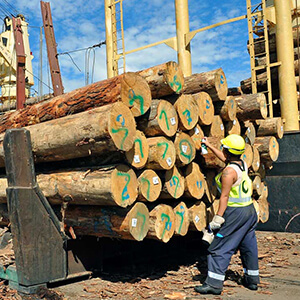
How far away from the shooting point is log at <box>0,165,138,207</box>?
14.0ft

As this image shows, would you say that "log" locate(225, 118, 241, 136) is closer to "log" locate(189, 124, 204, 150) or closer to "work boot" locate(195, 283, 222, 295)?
"log" locate(189, 124, 204, 150)

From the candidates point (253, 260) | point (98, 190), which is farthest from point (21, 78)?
point (253, 260)

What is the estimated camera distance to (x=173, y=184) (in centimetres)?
503

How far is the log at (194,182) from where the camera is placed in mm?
5282

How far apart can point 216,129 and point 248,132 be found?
106cm

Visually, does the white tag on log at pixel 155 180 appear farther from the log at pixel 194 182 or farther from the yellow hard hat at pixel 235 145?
the yellow hard hat at pixel 235 145

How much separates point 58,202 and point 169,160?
1533 millimetres

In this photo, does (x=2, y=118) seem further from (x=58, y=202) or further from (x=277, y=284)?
(x=277, y=284)

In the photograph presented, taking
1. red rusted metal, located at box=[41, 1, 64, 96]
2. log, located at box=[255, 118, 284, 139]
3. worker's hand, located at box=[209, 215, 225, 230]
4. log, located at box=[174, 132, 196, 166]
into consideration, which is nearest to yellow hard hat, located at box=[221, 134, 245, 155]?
log, located at box=[174, 132, 196, 166]

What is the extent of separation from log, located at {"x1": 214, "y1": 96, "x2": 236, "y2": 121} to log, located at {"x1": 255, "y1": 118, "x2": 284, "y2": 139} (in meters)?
1.26

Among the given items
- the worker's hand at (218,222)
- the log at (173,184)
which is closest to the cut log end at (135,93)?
the log at (173,184)

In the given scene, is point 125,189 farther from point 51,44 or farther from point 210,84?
point 51,44

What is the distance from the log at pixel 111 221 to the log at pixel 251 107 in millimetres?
2787

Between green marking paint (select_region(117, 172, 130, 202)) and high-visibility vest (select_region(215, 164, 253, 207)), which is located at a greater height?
green marking paint (select_region(117, 172, 130, 202))
